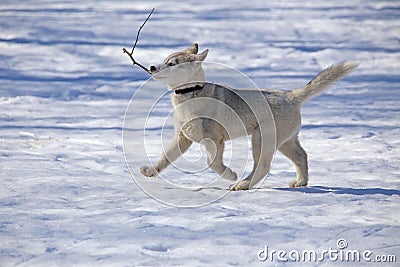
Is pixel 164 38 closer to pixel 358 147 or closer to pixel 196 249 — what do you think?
pixel 358 147

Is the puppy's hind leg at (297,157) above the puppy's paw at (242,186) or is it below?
above

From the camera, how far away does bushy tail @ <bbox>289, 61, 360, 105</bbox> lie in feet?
14.5

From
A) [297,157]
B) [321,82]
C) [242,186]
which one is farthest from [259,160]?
[321,82]

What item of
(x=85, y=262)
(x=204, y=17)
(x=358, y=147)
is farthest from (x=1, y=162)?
(x=204, y=17)

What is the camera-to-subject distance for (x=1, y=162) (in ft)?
16.9

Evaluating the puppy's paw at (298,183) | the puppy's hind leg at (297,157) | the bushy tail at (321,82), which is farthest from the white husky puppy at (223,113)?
the puppy's paw at (298,183)

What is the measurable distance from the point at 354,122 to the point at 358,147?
1195 mm

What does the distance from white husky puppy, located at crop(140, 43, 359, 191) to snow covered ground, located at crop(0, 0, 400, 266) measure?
0.24 meters

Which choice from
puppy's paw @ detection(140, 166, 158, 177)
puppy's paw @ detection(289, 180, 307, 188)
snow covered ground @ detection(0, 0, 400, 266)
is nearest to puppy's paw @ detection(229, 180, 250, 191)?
snow covered ground @ detection(0, 0, 400, 266)

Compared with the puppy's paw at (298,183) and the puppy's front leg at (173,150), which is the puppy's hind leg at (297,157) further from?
the puppy's front leg at (173,150)

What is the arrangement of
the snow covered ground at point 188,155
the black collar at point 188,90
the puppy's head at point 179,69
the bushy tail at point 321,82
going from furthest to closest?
the bushy tail at point 321,82, the black collar at point 188,90, the puppy's head at point 179,69, the snow covered ground at point 188,155

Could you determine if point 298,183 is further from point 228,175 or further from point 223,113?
point 223,113

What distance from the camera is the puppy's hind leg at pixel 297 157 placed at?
14.8 feet

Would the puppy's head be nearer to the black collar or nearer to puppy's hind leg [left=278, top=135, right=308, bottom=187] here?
the black collar
